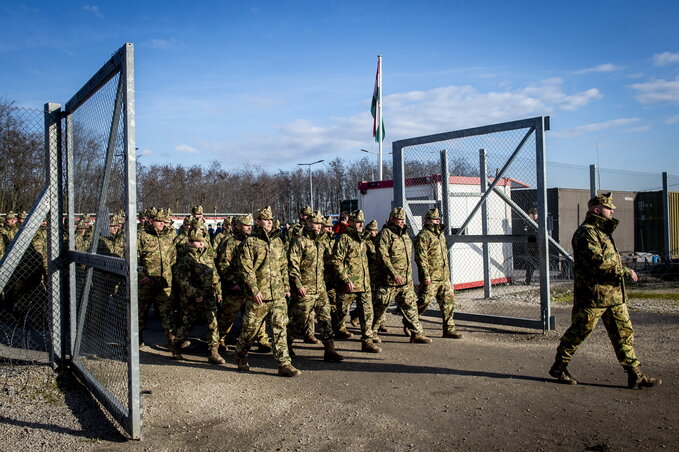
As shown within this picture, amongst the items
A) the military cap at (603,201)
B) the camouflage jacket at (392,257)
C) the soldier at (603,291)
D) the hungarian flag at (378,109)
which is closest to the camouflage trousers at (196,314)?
the camouflage jacket at (392,257)

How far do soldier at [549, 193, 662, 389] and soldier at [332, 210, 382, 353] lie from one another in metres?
2.86

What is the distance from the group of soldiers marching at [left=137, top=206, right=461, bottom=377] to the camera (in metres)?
6.71

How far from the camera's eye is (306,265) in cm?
757

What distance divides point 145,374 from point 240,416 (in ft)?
6.43

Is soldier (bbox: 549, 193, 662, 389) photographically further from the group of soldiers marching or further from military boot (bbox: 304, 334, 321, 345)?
military boot (bbox: 304, 334, 321, 345)

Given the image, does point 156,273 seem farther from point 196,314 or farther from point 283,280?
point 283,280

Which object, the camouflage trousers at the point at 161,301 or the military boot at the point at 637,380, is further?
the camouflage trousers at the point at 161,301

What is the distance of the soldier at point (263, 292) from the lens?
6.59 meters

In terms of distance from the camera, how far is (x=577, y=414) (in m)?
5.05

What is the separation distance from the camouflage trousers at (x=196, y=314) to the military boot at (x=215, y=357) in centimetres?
8

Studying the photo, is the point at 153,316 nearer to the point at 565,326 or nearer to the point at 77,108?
the point at 77,108

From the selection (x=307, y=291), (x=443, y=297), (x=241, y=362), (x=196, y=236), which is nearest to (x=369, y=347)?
(x=307, y=291)

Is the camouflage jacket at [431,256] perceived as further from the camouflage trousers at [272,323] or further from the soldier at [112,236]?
the soldier at [112,236]

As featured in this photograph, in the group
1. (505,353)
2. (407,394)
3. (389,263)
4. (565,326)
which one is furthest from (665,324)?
(407,394)
